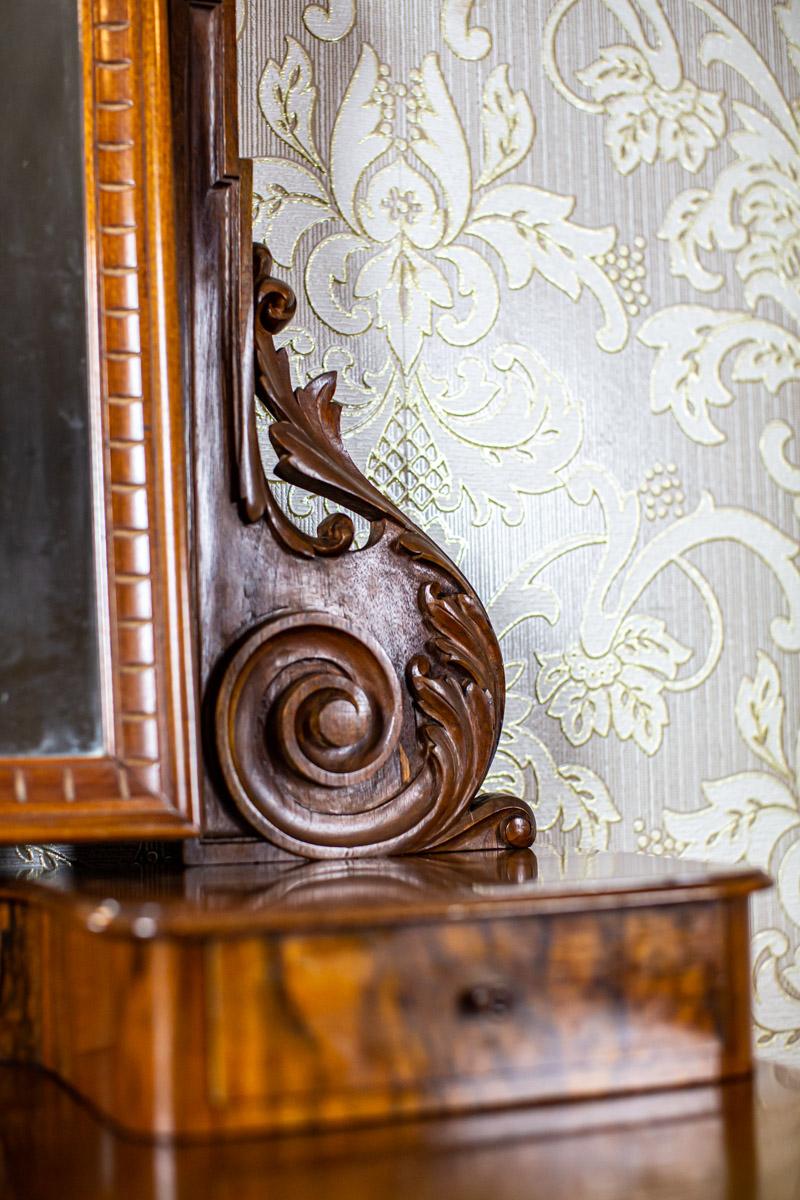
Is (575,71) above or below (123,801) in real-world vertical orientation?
above

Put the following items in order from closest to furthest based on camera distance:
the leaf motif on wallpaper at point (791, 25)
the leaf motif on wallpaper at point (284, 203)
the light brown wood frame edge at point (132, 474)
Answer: the light brown wood frame edge at point (132, 474) < the leaf motif on wallpaper at point (284, 203) < the leaf motif on wallpaper at point (791, 25)

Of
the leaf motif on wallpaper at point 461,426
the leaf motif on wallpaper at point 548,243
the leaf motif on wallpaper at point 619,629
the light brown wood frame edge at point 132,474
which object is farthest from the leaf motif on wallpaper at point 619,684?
the light brown wood frame edge at point 132,474

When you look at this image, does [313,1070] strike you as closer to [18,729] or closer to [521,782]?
[18,729]

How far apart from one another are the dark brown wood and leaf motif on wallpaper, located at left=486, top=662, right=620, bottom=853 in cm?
30

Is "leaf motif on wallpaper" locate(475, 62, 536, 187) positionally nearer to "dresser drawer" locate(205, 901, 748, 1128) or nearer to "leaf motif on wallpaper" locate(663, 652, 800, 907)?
"leaf motif on wallpaper" locate(663, 652, 800, 907)

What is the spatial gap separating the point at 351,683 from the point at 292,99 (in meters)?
0.47

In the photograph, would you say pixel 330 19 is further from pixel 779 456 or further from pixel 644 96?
pixel 779 456

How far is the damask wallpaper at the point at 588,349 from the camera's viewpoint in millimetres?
A: 984

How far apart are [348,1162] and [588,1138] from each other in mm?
110

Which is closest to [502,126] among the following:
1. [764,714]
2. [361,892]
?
[764,714]

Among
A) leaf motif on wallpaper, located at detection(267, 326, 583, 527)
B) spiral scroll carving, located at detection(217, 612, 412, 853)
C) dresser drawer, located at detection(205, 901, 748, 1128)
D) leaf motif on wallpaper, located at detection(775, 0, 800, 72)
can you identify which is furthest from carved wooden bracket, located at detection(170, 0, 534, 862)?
leaf motif on wallpaper, located at detection(775, 0, 800, 72)

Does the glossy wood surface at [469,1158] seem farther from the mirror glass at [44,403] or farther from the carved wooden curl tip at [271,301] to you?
the carved wooden curl tip at [271,301]

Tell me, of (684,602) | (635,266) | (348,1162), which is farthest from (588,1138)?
(635,266)

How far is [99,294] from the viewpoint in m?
0.78
